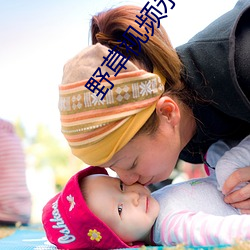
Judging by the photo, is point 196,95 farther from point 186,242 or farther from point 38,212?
point 38,212

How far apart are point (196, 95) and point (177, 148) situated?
5.2 inches

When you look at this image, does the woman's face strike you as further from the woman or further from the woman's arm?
the woman's arm

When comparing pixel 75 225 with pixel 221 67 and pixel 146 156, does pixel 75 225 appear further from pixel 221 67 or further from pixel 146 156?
pixel 221 67

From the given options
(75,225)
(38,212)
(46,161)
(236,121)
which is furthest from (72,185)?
(46,161)

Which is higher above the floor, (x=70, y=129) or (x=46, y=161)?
(x=70, y=129)

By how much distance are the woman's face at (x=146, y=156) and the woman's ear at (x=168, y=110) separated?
0.02m

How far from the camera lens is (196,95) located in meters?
1.12

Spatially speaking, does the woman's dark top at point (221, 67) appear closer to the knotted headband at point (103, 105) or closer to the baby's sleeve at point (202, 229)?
the knotted headband at point (103, 105)

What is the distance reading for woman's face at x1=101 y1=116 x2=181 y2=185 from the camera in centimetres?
105

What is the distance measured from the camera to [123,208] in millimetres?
1053

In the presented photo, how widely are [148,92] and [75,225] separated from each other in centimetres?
33

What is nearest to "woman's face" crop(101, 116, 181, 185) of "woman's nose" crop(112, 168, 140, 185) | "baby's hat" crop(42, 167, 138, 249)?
"woman's nose" crop(112, 168, 140, 185)

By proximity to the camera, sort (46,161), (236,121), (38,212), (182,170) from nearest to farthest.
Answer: (236,121)
(38,212)
(182,170)
(46,161)

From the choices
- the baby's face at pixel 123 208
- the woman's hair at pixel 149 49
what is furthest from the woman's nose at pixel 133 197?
the woman's hair at pixel 149 49
